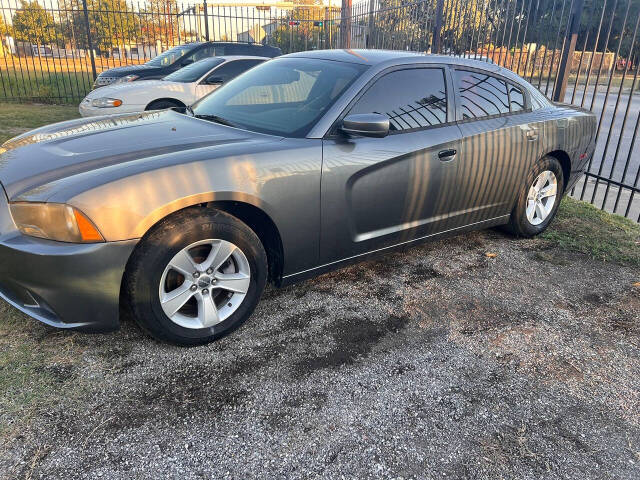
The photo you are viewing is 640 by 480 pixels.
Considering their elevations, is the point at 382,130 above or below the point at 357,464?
above

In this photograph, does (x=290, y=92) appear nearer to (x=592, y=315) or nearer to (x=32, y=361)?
(x=32, y=361)

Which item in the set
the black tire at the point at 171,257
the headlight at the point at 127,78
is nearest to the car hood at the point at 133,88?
A: the headlight at the point at 127,78

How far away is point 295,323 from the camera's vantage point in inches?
121

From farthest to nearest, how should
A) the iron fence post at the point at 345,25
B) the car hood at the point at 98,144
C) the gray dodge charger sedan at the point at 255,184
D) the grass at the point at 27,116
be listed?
the iron fence post at the point at 345,25, the grass at the point at 27,116, the car hood at the point at 98,144, the gray dodge charger sedan at the point at 255,184

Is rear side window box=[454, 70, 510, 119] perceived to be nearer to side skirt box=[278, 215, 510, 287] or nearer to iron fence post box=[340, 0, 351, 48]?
side skirt box=[278, 215, 510, 287]

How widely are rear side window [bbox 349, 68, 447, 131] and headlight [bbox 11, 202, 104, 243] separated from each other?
5.80 ft

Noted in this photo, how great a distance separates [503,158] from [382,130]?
1512 millimetres

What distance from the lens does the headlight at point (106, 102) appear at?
7551 mm

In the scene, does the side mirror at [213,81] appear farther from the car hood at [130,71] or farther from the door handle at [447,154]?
the door handle at [447,154]

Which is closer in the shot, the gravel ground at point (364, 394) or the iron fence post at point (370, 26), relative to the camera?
the gravel ground at point (364, 394)

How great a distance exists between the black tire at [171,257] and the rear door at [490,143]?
1.85m

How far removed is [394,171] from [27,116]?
10.1 meters

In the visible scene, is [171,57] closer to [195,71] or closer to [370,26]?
[195,71]

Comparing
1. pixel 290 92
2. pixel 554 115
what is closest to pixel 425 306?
pixel 290 92
